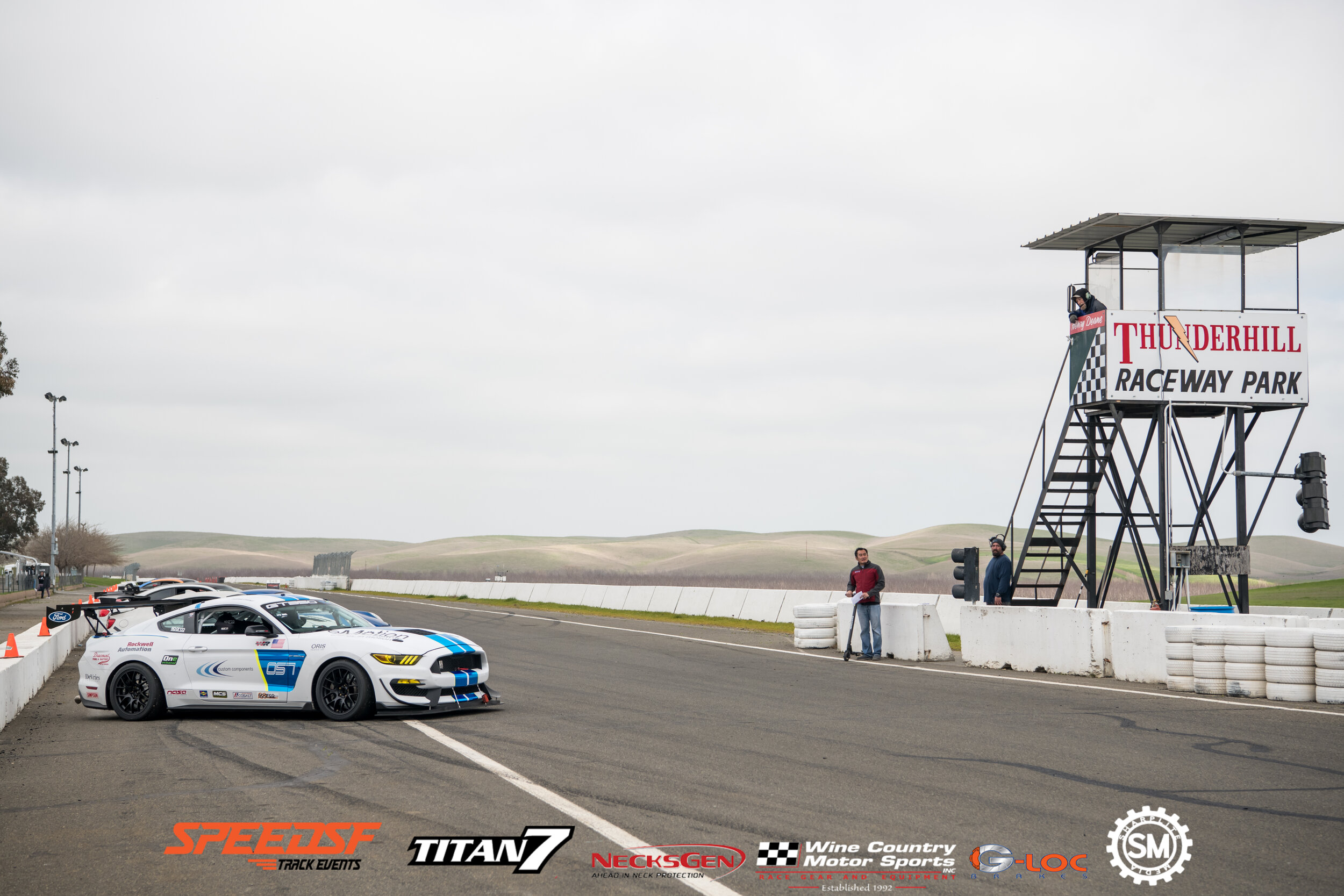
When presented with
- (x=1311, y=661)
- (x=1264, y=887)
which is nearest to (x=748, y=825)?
(x=1264, y=887)

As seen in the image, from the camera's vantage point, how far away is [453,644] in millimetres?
12523

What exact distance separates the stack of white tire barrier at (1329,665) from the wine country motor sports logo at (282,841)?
33.9 ft

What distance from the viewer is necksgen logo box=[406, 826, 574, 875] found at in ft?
20.0

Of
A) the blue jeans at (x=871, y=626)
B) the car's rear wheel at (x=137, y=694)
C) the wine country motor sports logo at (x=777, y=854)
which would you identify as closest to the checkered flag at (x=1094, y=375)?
the blue jeans at (x=871, y=626)

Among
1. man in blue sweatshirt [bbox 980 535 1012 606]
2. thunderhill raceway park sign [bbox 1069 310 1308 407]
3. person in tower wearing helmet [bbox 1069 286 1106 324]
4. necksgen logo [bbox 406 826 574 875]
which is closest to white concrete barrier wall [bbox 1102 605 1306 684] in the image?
man in blue sweatshirt [bbox 980 535 1012 606]

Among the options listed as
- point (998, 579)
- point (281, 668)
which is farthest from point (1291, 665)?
point (281, 668)

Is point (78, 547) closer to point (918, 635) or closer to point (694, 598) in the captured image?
point (694, 598)

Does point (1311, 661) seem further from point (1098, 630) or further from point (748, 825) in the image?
point (748, 825)

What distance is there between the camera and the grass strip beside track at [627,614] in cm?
2969

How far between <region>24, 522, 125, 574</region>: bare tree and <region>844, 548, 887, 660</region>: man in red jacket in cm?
11084

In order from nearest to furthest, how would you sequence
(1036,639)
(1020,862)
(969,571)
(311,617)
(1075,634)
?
(1020,862)
(311,617)
(1075,634)
(1036,639)
(969,571)

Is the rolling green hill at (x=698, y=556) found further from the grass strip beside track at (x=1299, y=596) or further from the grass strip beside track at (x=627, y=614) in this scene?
the grass strip beside track at (x=627, y=614)

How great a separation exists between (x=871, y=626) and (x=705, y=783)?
1133cm

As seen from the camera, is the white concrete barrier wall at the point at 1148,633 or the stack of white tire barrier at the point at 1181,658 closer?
the stack of white tire barrier at the point at 1181,658
